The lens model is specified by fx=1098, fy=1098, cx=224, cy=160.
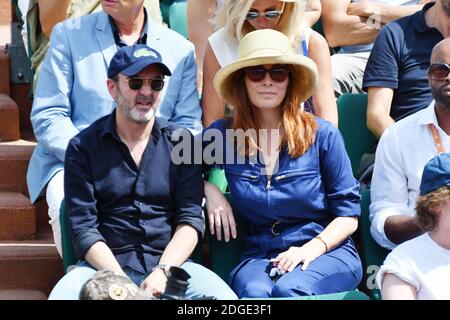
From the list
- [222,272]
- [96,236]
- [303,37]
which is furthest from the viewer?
[303,37]

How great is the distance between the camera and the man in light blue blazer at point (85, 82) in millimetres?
5043

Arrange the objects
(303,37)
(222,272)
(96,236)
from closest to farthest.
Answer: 1. (96,236)
2. (222,272)
3. (303,37)

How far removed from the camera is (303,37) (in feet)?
17.3

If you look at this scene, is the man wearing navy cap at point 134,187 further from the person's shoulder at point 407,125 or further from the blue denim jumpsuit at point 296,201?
the person's shoulder at point 407,125

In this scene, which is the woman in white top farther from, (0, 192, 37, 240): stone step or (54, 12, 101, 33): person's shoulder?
(0, 192, 37, 240): stone step

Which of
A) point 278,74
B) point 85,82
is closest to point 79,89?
point 85,82

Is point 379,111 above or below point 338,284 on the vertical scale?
above

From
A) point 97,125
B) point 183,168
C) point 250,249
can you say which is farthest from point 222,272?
point 97,125

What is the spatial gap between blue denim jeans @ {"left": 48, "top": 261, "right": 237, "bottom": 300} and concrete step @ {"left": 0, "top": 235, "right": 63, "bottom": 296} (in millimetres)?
776

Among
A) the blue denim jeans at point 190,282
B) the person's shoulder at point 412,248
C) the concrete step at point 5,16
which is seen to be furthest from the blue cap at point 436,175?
the concrete step at point 5,16

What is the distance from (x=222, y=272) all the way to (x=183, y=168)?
49 centimetres

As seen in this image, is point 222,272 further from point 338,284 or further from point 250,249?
point 338,284

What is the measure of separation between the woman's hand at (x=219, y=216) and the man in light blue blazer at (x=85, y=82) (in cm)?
52

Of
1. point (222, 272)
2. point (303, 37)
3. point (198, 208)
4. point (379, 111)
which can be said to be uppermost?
point (303, 37)
